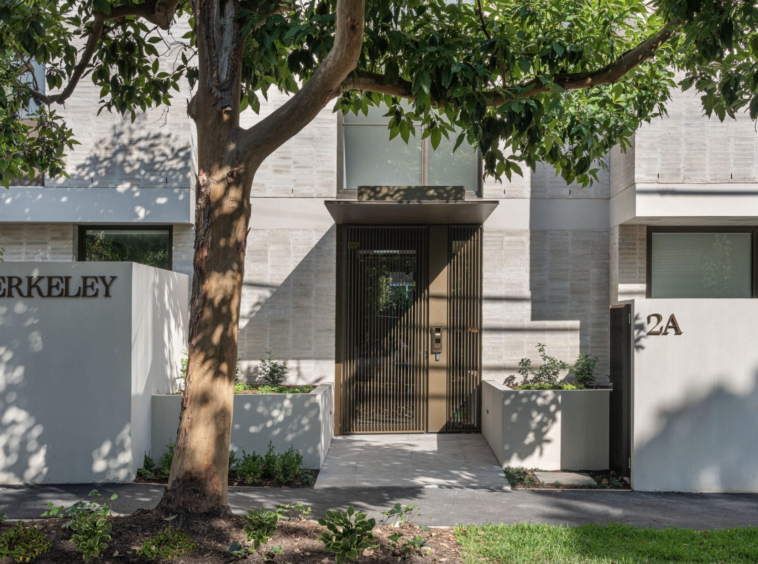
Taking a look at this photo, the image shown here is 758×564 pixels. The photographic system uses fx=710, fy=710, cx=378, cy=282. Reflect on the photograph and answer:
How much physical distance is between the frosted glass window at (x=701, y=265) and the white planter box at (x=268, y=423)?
5775mm

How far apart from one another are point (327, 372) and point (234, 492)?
3605 mm

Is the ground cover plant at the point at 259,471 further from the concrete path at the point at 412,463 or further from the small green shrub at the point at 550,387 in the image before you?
the small green shrub at the point at 550,387

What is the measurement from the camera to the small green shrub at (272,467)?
862 cm

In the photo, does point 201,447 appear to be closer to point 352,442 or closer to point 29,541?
point 29,541

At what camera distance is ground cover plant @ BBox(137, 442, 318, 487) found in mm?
8531

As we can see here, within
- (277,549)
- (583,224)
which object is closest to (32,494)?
(277,549)

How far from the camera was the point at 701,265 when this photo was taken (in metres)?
11.2

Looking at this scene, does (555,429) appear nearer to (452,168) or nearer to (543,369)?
(543,369)

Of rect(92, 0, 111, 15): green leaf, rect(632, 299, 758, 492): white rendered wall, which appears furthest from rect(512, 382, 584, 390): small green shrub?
rect(92, 0, 111, 15): green leaf

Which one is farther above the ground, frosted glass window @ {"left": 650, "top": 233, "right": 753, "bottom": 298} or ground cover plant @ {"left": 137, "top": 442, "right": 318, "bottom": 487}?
frosted glass window @ {"left": 650, "top": 233, "right": 753, "bottom": 298}

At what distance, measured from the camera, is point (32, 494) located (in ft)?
25.9

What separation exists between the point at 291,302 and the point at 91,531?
6.73 metres

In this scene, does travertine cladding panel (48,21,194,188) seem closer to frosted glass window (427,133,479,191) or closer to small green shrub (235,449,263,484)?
frosted glass window (427,133,479,191)

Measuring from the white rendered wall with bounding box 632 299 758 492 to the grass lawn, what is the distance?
5.78 ft
